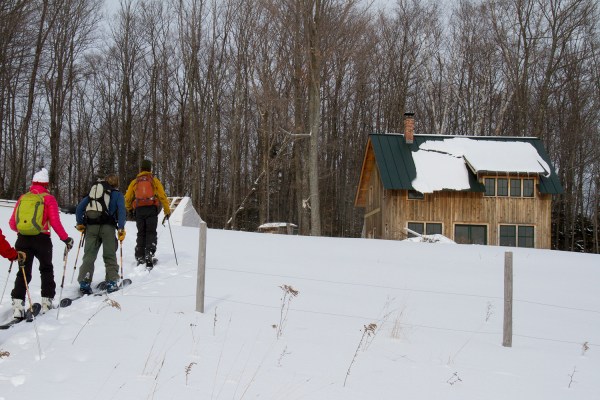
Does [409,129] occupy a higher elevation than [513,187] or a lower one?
higher

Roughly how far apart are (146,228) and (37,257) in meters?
3.39

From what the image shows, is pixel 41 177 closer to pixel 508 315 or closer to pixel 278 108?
pixel 508 315

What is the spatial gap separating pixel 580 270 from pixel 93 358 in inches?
500

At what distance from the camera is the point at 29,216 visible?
25.5 feet

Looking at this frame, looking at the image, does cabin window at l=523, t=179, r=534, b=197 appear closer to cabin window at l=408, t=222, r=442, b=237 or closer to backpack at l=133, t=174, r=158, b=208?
cabin window at l=408, t=222, r=442, b=237

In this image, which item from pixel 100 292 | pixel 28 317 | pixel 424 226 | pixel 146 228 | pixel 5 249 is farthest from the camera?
pixel 424 226

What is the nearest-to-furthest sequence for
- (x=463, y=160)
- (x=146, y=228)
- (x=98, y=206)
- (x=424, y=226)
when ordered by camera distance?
(x=98, y=206), (x=146, y=228), (x=424, y=226), (x=463, y=160)

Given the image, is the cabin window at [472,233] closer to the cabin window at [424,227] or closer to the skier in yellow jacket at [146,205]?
the cabin window at [424,227]

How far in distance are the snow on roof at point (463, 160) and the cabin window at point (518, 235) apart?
298cm

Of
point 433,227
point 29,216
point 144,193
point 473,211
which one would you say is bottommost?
point 433,227

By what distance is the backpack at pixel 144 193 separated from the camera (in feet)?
36.7

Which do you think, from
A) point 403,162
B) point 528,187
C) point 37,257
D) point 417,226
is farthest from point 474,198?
point 37,257

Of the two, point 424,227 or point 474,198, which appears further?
point 474,198

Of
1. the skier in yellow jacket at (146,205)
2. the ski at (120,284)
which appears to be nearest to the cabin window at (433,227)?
the skier in yellow jacket at (146,205)
